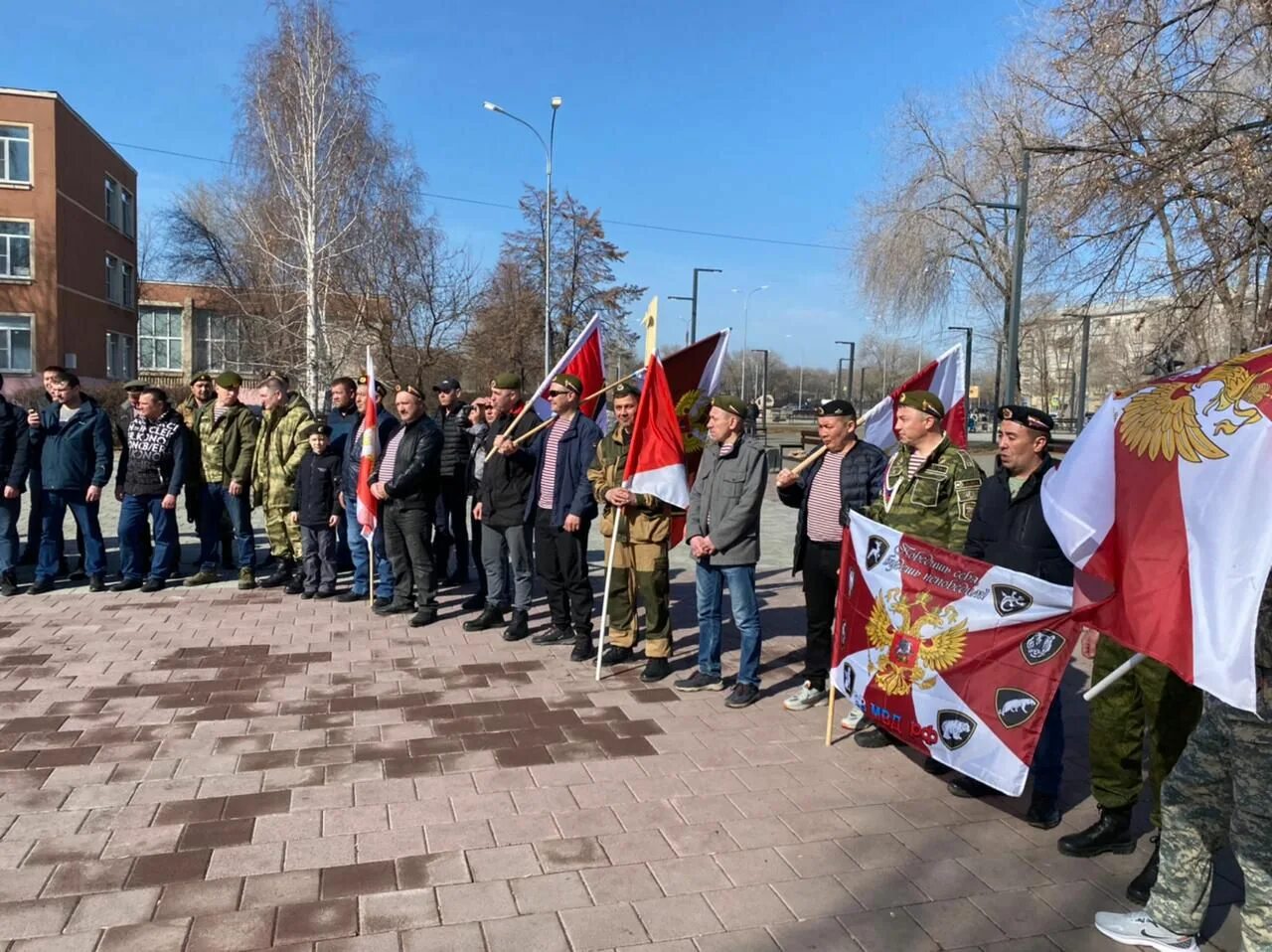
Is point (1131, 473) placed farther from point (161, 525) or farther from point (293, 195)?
point (293, 195)

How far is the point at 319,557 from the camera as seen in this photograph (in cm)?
831

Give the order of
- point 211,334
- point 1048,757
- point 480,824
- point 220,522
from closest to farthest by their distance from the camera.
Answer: point 480,824
point 1048,757
point 220,522
point 211,334

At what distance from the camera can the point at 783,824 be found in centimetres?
387

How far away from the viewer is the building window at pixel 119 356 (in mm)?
41344

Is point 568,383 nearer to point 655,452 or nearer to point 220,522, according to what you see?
point 655,452

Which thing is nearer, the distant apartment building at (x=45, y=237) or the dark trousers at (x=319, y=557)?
the dark trousers at (x=319, y=557)

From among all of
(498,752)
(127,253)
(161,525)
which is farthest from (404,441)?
(127,253)

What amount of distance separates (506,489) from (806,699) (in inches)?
112

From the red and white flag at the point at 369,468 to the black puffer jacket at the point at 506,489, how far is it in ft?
3.88

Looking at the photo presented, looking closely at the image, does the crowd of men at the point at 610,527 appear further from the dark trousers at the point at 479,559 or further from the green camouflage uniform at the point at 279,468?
the dark trousers at the point at 479,559

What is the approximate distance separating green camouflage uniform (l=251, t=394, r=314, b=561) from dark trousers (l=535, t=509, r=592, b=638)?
10.1 ft

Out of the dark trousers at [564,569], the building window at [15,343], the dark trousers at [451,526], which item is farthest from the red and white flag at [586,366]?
the building window at [15,343]

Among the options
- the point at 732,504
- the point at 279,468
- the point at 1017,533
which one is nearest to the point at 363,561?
the point at 279,468

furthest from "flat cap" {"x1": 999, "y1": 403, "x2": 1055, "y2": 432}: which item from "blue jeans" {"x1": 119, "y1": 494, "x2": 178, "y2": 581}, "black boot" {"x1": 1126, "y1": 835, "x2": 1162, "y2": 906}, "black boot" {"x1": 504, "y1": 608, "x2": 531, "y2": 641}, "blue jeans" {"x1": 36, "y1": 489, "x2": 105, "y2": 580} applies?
"blue jeans" {"x1": 36, "y1": 489, "x2": 105, "y2": 580}
